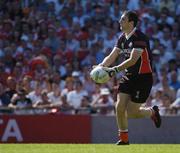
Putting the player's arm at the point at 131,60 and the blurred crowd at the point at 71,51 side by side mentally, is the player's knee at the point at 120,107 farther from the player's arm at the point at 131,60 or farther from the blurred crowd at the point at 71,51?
the blurred crowd at the point at 71,51

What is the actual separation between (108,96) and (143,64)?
20.8 feet

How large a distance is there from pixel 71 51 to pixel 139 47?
31.5 ft

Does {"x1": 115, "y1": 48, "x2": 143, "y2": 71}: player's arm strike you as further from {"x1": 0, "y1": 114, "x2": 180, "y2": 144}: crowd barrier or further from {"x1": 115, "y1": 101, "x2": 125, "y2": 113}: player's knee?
{"x1": 0, "y1": 114, "x2": 180, "y2": 144}: crowd barrier

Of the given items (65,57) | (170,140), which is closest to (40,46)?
(65,57)

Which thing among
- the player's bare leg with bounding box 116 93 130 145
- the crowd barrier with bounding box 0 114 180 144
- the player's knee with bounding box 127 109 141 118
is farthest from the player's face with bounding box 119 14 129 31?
the crowd barrier with bounding box 0 114 180 144

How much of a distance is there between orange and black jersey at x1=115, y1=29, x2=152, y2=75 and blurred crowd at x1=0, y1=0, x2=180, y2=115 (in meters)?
5.62

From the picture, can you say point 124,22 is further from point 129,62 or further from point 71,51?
point 71,51

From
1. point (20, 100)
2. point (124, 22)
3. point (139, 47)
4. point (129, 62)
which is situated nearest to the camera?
point (129, 62)

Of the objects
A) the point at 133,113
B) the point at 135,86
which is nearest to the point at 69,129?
the point at 133,113

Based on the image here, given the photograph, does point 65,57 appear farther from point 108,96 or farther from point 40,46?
point 108,96

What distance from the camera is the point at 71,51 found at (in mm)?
23250

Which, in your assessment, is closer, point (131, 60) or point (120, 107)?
point (131, 60)

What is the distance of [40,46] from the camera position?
930 inches
